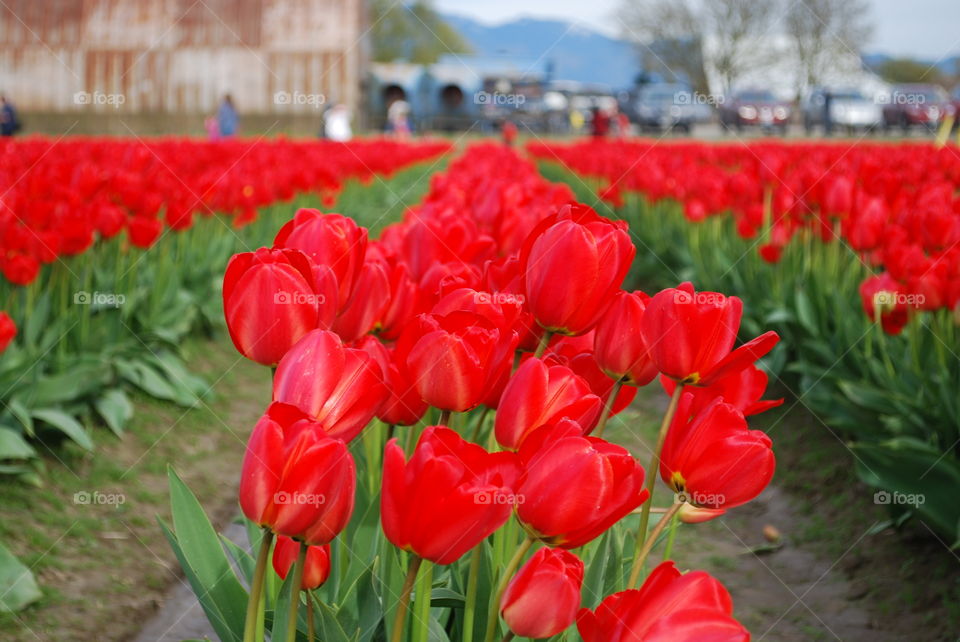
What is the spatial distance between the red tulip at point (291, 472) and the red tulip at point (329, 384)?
7 centimetres

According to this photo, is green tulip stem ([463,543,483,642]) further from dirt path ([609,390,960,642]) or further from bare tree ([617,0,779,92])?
bare tree ([617,0,779,92])

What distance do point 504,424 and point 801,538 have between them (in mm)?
2848

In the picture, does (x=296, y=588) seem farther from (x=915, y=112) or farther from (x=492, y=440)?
(x=915, y=112)

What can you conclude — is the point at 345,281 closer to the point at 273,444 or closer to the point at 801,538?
the point at 273,444

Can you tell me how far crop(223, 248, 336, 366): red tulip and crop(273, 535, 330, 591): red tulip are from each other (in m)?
0.22

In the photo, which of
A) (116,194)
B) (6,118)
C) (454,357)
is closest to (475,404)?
(454,357)

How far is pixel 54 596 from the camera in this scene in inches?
110

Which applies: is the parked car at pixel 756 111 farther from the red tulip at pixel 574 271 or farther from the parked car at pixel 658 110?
the red tulip at pixel 574 271

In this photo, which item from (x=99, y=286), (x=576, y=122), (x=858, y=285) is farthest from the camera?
(x=576, y=122)

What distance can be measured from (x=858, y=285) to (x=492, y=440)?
3.44 meters

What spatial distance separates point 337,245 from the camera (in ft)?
4.17

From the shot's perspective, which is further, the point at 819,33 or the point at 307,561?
the point at 819,33

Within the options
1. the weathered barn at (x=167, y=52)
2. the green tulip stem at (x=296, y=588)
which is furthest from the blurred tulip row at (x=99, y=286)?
the weathered barn at (x=167, y=52)

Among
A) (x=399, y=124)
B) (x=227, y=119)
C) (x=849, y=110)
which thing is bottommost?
(x=399, y=124)
